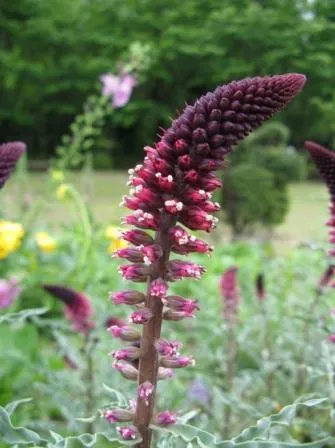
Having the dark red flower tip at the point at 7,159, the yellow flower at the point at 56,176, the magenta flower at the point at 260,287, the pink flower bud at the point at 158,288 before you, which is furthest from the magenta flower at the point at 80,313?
→ the yellow flower at the point at 56,176

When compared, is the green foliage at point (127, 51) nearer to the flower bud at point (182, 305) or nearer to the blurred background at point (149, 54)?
the blurred background at point (149, 54)

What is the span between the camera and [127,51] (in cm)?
2806

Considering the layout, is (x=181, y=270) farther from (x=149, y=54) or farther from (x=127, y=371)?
(x=149, y=54)

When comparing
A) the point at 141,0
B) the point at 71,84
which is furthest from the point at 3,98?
the point at 141,0

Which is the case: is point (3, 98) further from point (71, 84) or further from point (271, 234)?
point (271, 234)

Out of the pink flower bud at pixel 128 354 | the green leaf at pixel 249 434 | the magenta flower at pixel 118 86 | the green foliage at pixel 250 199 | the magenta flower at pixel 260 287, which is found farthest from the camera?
the green foliage at pixel 250 199

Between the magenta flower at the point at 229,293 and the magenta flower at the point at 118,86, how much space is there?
97.0 inches

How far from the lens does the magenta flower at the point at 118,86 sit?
4.81 meters

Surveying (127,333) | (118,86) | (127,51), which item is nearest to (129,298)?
(127,333)

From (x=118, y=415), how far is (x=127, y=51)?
91.5 feet

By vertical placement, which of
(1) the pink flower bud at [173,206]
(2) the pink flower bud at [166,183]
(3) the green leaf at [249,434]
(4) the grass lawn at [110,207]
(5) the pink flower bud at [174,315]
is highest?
(2) the pink flower bud at [166,183]

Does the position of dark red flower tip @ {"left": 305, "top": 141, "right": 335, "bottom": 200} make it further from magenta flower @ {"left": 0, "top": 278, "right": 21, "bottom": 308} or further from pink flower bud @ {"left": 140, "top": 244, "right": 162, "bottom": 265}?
magenta flower @ {"left": 0, "top": 278, "right": 21, "bottom": 308}

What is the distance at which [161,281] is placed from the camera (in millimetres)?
1017

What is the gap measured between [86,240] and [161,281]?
3388 millimetres
